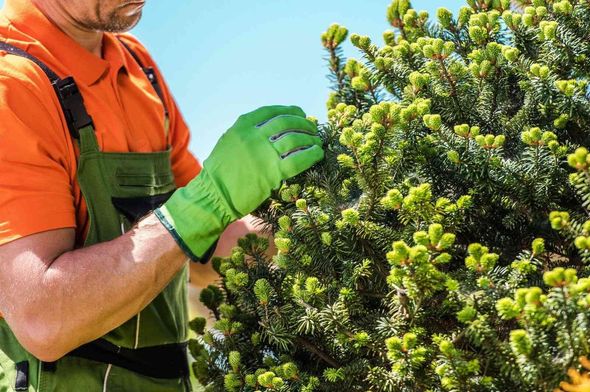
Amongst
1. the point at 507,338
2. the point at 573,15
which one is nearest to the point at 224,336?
the point at 507,338

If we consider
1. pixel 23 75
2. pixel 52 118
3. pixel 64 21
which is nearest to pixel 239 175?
pixel 52 118

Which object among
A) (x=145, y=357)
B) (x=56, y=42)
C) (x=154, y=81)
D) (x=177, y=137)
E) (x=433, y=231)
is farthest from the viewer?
(x=177, y=137)

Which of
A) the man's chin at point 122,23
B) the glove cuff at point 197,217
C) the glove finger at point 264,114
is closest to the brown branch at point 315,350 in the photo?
the glove cuff at point 197,217

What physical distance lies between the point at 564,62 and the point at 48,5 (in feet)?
5.87

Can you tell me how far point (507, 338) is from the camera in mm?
1719

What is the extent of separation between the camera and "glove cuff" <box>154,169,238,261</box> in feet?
6.97

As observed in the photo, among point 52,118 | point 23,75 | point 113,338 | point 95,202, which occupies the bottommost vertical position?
point 113,338

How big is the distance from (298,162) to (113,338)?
89 centimetres

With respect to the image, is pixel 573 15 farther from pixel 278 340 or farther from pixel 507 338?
pixel 278 340

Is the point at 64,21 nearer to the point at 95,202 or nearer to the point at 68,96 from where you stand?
the point at 68,96

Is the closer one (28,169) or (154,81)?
(28,169)

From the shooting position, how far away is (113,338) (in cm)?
240

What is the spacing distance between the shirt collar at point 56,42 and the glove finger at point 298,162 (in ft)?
3.07

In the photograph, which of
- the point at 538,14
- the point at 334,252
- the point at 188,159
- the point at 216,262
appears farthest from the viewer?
the point at 188,159
